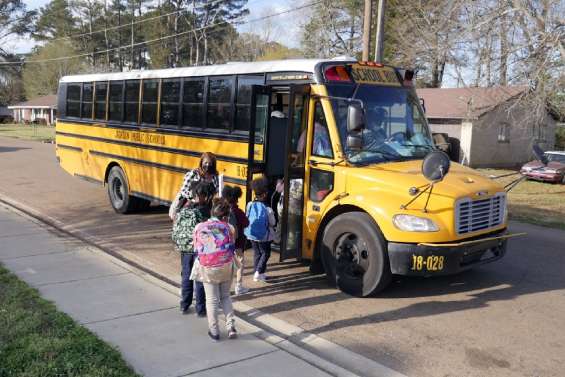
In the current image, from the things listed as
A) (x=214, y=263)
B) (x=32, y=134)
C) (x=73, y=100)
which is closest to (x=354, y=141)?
(x=214, y=263)

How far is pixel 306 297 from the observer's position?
251 inches

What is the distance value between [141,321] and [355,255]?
2436 millimetres

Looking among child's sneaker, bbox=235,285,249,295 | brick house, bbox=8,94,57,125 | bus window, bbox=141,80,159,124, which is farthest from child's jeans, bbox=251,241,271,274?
brick house, bbox=8,94,57,125

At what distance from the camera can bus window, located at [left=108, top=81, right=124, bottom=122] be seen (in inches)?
425

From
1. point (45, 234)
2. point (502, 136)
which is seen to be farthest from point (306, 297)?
point (502, 136)

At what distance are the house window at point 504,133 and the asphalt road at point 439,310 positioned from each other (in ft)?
79.9

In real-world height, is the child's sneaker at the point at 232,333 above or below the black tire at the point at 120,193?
below

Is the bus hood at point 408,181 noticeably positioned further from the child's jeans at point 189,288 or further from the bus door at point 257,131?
the child's jeans at point 189,288

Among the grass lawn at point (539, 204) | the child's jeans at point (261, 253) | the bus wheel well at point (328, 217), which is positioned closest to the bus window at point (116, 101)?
the child's jeans at point (261, 253)

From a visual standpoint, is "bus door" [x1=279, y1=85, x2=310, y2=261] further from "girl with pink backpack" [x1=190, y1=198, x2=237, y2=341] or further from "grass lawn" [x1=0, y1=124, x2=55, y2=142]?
"grass lawn" [x1=0, y1=124, x2=55, y2=142]

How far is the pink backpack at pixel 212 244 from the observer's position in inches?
195

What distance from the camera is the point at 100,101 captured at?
11.4 metres

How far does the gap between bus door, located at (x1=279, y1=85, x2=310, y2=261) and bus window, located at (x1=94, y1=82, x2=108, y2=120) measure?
5.82 metres

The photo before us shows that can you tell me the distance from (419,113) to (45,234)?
20.2 feet
